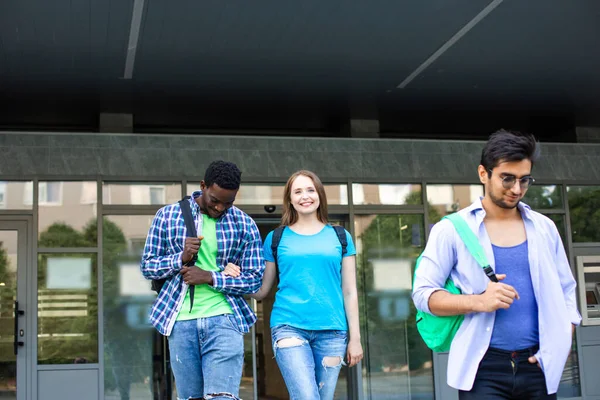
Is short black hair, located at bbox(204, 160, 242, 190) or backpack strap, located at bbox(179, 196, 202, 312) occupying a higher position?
short black hair, located at bbox(204, 160, 242, 190)

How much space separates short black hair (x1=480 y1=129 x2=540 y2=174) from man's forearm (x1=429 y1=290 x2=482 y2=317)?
19.9 inches

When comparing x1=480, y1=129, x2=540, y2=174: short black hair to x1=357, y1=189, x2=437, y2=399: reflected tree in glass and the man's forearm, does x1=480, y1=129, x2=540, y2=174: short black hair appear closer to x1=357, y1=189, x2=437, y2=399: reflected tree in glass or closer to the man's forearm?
the man's forearm

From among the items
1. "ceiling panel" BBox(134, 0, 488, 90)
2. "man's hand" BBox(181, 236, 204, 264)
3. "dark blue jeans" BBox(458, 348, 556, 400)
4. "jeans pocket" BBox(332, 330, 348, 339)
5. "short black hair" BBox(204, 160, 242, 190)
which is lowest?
"dark blue jeans" BBox(458, 348, 556, 400)

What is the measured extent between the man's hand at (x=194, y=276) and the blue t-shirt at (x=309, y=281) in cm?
54

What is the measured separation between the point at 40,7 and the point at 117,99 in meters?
2.76

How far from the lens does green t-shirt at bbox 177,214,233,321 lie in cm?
368

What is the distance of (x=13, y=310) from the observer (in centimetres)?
880

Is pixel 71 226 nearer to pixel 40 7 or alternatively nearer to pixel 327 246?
pixel 40 7

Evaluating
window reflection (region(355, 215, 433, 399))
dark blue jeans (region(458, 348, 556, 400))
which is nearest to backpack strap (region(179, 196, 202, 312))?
dark blue jeans (region(458, 348, 556, 400))

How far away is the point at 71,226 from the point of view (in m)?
8.96

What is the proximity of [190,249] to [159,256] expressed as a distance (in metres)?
0.24

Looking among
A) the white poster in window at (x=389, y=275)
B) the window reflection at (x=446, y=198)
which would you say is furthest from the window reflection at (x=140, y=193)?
the window reflection at (x=446, y=198)

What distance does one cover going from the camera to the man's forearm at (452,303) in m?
2.75

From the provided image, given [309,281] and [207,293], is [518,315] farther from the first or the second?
[207,293]
